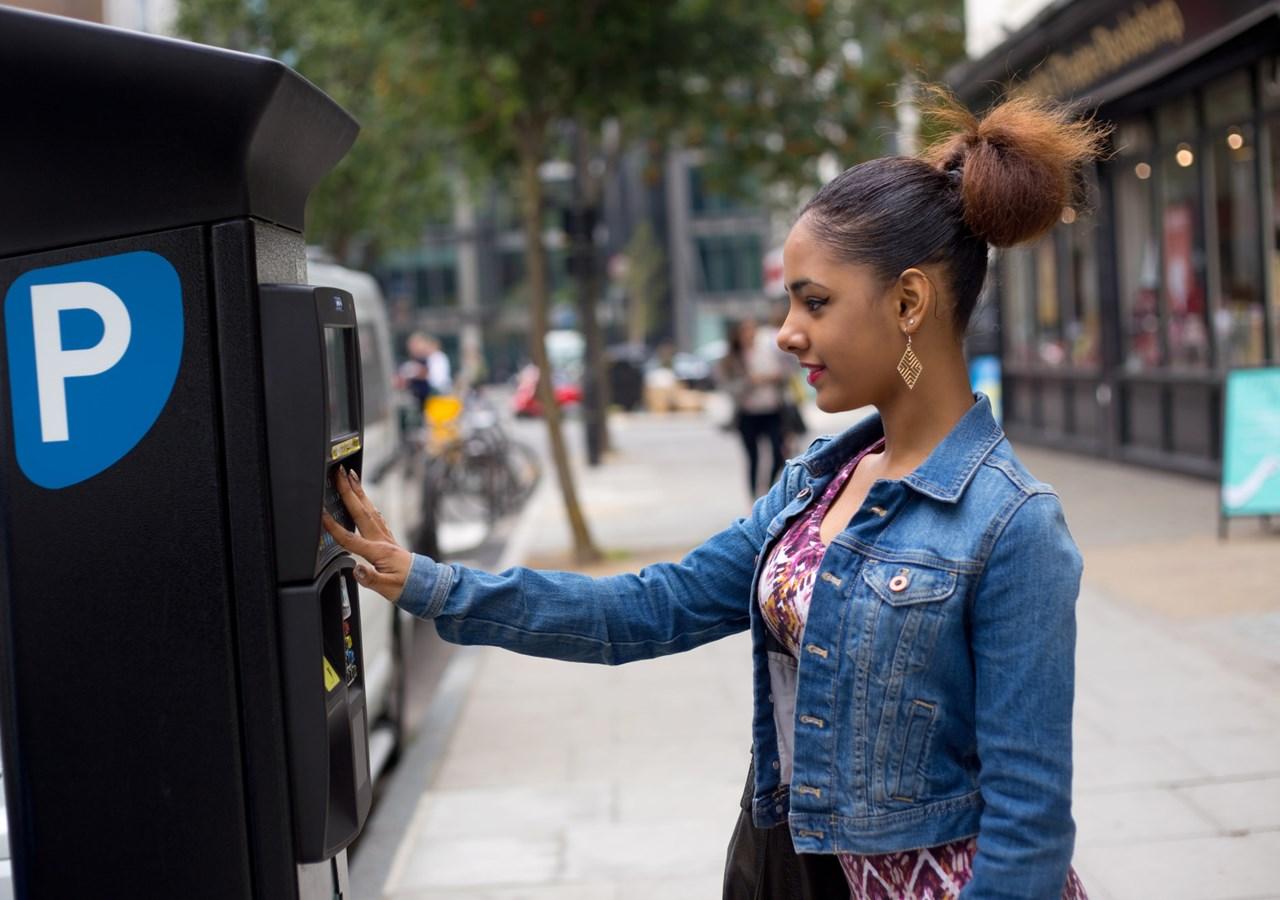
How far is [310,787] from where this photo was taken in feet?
7.61

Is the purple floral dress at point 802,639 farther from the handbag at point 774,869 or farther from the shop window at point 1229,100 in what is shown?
the shop window at point 1229,100

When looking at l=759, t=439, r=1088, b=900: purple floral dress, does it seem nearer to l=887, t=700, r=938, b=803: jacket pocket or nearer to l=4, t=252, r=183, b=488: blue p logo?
l=887, t=700, r=938, b=803: jacket pocket

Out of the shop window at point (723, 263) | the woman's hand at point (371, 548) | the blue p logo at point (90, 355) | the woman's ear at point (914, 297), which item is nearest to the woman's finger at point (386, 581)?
the woman's hand at point (371, 548)

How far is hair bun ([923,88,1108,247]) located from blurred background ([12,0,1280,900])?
107 mm

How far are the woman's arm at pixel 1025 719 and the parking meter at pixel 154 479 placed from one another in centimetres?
97

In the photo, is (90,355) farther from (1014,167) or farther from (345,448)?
(1014,167)

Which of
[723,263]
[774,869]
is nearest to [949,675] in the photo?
[774,869]

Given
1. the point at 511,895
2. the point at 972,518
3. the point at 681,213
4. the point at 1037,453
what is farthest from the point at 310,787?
the point at 681,213

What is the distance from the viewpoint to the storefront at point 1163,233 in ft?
38.9

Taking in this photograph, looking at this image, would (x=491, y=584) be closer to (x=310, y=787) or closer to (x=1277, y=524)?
(x=310, y=787)

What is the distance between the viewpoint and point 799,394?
665 inches

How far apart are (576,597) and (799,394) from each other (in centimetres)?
1458

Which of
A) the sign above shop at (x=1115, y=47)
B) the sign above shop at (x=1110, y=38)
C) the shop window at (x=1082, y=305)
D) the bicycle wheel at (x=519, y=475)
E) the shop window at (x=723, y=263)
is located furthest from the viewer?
the shop window at (x=723, y=263)

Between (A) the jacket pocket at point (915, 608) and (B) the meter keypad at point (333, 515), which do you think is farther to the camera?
(B) the meter keypad at point (333, 515)
